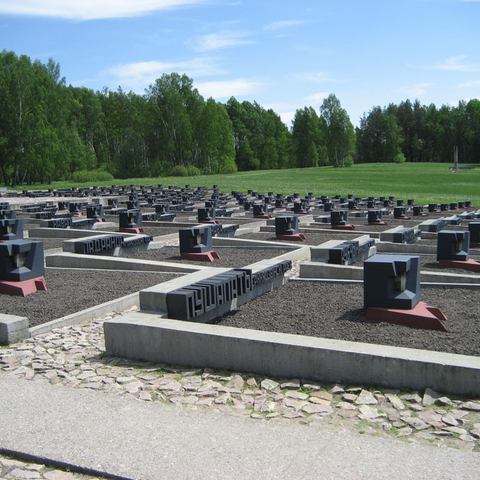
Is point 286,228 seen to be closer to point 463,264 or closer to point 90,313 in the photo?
point 463,264

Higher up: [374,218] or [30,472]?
[374,218]

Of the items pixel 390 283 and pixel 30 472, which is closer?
pixel 30 472

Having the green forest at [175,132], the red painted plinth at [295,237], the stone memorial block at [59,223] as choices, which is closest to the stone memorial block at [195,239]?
the red painted plinth at [295,237]

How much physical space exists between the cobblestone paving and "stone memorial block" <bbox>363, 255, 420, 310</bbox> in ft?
7.06

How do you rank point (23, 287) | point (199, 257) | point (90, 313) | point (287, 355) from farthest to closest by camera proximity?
point (199, 257), point (23, 287), point (90, 313), point (287, 355)

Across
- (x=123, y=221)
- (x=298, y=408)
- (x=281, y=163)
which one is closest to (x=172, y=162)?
(x=281, y=163)

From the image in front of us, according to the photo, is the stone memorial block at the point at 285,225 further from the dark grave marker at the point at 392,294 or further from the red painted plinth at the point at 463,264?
the dark grave marker at the point at 392,294

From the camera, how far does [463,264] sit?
447 inches

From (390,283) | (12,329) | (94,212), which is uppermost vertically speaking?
(94,212)

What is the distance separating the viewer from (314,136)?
106 meters

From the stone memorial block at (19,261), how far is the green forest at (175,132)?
168ft

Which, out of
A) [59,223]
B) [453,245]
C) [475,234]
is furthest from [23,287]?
[475,234]

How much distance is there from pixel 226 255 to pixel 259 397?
8.54 metres

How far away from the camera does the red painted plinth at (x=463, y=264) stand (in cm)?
1123
